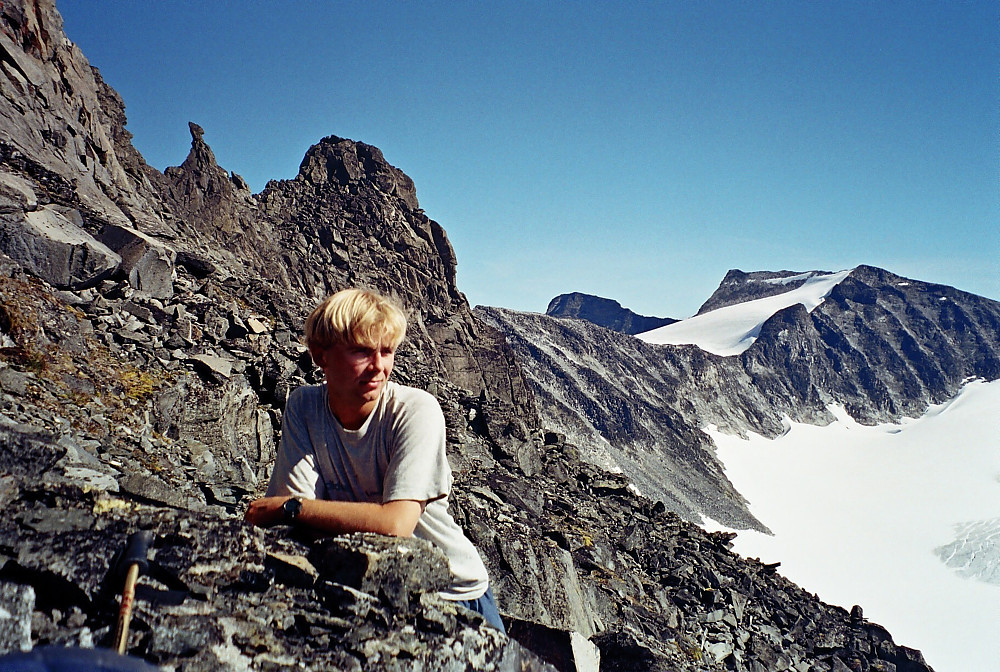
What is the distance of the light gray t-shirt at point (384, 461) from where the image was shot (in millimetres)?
3018

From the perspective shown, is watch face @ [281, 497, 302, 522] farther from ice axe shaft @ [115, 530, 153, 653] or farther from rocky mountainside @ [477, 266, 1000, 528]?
rocky mountainside @ [477, 266, 1000, 528]

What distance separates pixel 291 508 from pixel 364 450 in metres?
0.48

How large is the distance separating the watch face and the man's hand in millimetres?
24

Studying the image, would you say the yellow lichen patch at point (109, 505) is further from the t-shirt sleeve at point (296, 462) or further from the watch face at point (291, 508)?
the watch face at point (291, 508)

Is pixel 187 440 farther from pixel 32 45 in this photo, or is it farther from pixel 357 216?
pixel 357 216

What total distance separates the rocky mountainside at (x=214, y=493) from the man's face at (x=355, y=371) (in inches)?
29.1

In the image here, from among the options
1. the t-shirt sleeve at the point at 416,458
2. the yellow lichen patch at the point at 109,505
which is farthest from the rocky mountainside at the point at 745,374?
the yellow lichen patch at the point at 109,505

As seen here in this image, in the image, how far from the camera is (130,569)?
2506mm

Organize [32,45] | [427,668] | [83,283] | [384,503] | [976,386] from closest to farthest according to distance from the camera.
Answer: [427,668], [384,503], [83,283], [32,45], [976,386]

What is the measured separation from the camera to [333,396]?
126 inches

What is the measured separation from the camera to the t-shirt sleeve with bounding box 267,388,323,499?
3.21m

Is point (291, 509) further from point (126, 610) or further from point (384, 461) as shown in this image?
point (126, 610)

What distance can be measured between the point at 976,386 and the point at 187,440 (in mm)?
200717

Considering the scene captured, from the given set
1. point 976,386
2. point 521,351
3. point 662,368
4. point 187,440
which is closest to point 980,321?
point 976,386
